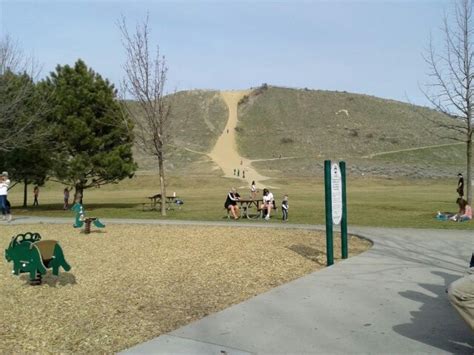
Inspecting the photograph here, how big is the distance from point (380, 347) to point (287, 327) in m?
0.94

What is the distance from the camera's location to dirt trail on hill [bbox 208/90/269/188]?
58588mm

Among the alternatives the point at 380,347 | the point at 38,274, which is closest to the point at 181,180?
the point at 38,274

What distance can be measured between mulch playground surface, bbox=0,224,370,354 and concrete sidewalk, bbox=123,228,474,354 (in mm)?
507

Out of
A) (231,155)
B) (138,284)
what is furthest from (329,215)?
(231,155)

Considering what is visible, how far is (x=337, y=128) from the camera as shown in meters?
98.6

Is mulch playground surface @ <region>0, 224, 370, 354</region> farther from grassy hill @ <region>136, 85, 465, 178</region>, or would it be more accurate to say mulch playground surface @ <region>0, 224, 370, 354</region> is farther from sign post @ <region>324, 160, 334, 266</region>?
grassy hill @ <region>136, 85, 465, 178</region>

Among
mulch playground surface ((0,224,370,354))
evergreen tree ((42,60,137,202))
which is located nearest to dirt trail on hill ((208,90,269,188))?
evergreen tree ((42,60,137,202))

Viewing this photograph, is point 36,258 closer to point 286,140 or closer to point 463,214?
point 463,214

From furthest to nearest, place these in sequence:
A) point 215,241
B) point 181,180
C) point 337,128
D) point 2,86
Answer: point 337,128 → point 181,180 → point 2,86 → point 215,241

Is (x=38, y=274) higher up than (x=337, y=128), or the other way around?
(x=337, y=128)

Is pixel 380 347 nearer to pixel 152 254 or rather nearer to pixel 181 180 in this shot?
pixel 152 254

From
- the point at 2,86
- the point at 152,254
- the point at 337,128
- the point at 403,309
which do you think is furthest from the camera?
the point at 337,128

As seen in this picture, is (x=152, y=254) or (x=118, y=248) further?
(x=118, y=248)

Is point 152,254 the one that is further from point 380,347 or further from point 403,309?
point 380,347
